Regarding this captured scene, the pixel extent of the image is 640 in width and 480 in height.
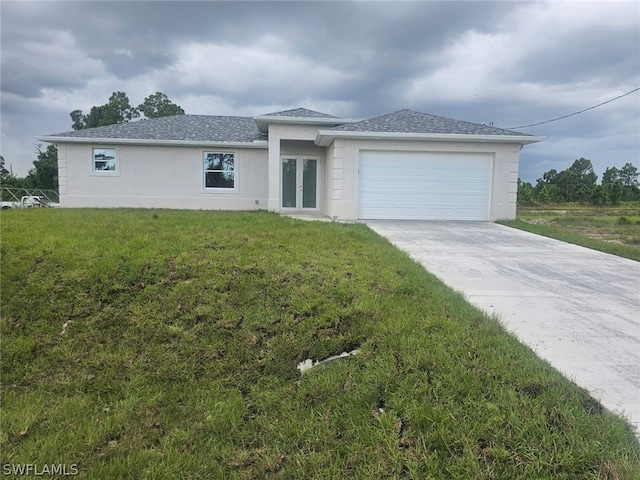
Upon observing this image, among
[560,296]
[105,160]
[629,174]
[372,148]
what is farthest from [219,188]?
[629,174]

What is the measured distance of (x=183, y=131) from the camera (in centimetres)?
1588

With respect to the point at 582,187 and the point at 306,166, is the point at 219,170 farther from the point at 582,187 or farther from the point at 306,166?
the point at 582,187

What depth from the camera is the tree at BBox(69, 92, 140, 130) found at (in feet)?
128

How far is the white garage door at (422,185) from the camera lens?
1230 cm

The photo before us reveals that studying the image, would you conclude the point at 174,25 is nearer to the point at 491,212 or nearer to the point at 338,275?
the point at 338,275

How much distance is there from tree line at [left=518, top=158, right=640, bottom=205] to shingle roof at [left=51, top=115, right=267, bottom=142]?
26115 millimetres

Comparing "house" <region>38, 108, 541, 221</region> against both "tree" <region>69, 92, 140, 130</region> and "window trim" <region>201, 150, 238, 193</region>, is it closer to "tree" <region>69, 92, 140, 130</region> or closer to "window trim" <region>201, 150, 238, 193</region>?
"window trim" <region>201, 150, 238, 193</region>

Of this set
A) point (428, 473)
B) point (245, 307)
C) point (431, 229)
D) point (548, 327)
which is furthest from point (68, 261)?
point (431, 229)

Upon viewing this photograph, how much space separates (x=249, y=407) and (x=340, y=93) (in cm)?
1963

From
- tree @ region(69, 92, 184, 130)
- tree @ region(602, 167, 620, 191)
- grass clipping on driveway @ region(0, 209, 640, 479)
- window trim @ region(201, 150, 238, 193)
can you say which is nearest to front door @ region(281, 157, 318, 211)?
window trim @ region(201, 150, 238, 193)

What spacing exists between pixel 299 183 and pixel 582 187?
116 ft

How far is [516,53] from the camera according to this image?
590 inches

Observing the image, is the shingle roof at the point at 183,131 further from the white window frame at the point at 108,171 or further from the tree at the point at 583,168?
the tree at the point at 583,168

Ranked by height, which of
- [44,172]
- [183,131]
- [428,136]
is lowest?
[428,136]
